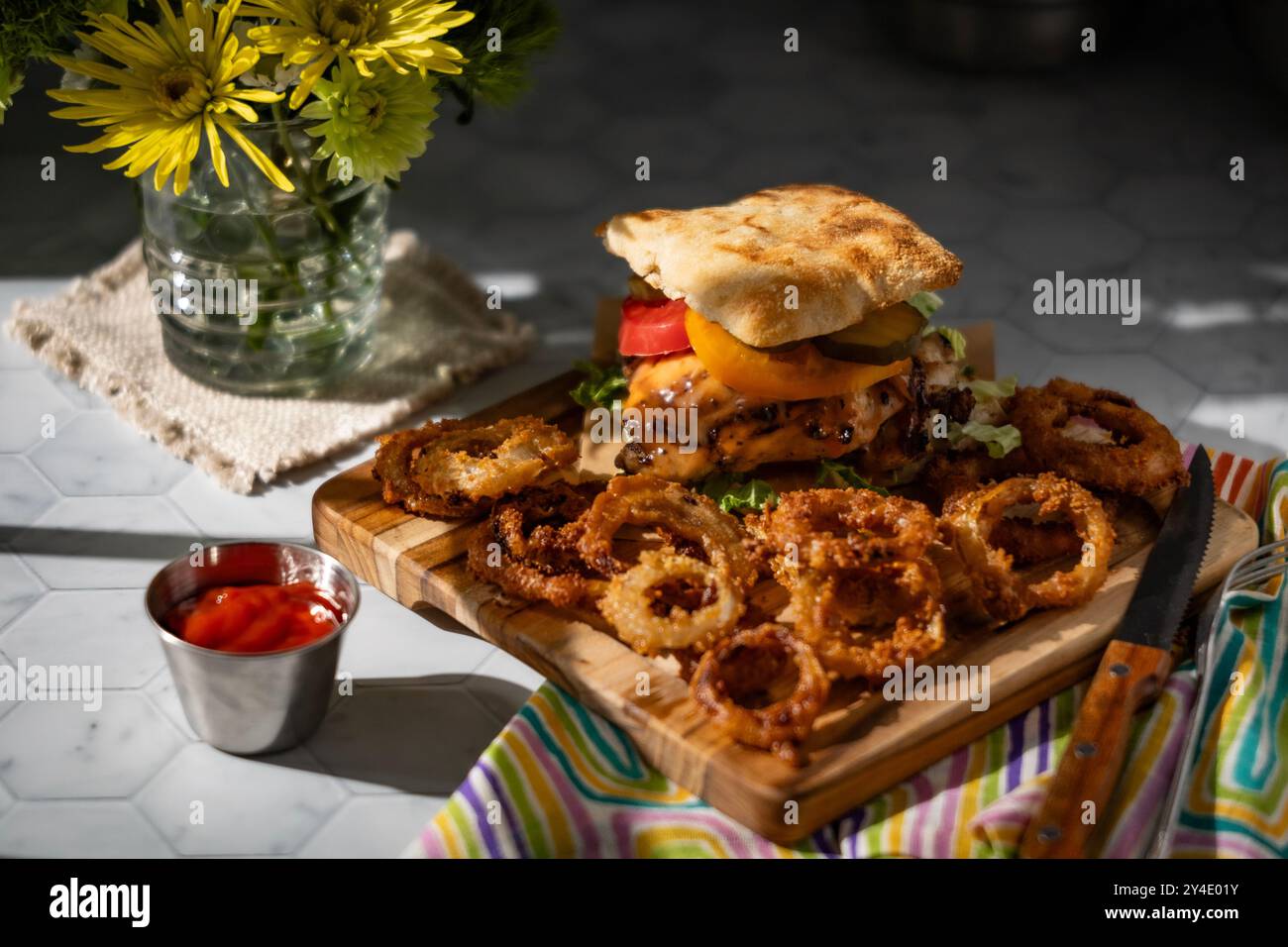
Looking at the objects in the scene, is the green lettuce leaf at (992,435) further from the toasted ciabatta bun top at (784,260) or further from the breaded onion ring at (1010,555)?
the toasted ciabatta bun top at (784,260)

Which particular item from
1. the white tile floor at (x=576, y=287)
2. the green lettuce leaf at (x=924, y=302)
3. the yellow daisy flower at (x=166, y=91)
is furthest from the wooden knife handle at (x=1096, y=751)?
the yellow daisy flower at (x=166, y=91)

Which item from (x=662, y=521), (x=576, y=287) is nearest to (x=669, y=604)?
(x=662, y=521)

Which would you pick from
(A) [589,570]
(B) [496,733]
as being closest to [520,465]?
(A) [589,570]

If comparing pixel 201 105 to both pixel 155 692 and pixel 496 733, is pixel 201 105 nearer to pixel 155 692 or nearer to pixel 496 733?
A: pixel 155 692

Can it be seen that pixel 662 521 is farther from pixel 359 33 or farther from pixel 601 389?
pixel 359 33

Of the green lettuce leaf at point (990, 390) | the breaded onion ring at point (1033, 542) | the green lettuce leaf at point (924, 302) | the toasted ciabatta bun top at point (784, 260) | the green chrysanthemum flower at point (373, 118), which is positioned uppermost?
the green chrysanthemum flower at point (373, 118)

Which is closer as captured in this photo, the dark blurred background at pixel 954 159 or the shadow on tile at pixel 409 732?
the shadow on tile at pixel 409 732
